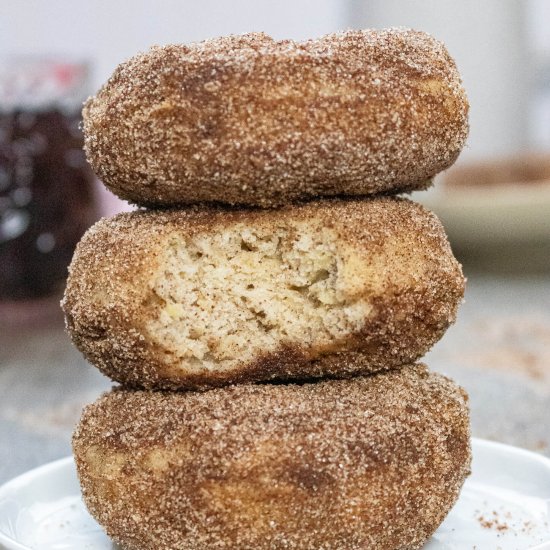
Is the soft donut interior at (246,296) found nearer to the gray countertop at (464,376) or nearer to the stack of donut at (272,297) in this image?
the stack of donut at (272,297)

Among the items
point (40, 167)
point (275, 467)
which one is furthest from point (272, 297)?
point (40, 167)

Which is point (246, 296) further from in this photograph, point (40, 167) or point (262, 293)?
point (40, 167)

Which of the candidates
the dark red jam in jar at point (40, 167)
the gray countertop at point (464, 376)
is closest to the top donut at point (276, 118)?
the gray countertop at point (464, 376)

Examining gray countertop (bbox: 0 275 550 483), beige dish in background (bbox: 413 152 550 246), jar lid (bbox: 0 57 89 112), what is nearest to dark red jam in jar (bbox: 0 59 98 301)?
jar lid (bbox: 0 57 89 112)

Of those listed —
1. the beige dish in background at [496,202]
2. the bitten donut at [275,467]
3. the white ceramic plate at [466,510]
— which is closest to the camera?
the bitten donut at [275,467]

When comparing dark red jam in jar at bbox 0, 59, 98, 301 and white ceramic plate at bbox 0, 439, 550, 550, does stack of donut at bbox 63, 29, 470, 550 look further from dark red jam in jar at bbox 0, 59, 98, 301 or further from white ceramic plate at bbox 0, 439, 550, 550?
dark red jam in jar at bbox 0, 59, 98, 301

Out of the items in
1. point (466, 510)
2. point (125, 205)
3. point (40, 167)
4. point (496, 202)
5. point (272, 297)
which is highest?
point (272, 297)
